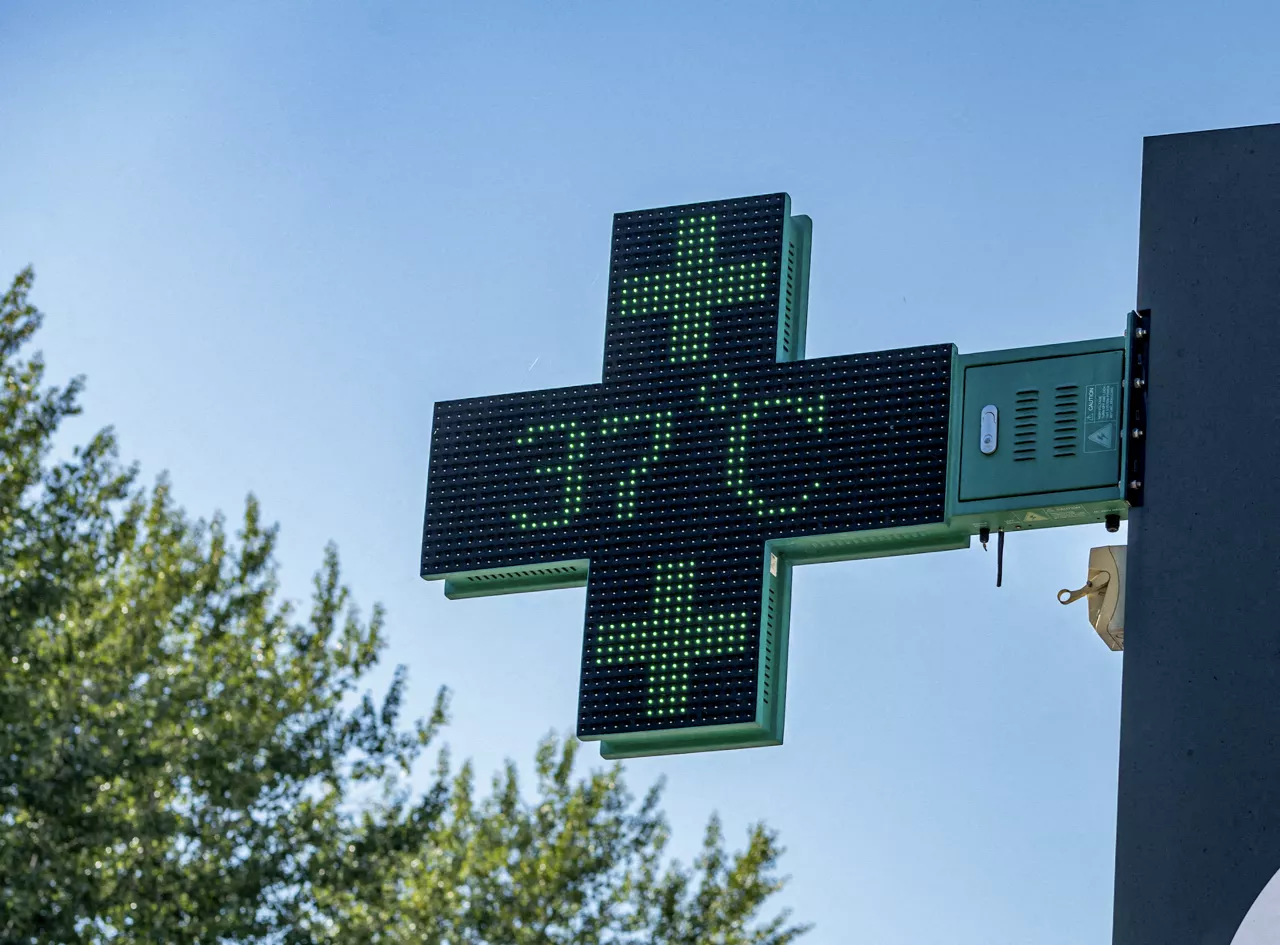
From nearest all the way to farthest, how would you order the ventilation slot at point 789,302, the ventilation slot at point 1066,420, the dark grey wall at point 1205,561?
the dark grey wall at point 1205,561 → the ventilation slot at point 1066,420 → the ventilation slot at point 789,302

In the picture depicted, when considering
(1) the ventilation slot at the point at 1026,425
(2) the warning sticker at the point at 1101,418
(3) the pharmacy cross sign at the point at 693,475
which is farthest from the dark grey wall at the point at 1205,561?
(3) the pharmacy cross sign at the point at 693,475

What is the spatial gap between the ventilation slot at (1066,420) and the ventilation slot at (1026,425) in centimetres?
11

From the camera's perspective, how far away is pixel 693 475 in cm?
1144

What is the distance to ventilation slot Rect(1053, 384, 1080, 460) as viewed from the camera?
10445 mm

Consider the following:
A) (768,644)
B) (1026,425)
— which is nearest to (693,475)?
(768,644)

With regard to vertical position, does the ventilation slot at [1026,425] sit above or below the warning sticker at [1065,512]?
above

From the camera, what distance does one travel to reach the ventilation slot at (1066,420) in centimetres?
1045

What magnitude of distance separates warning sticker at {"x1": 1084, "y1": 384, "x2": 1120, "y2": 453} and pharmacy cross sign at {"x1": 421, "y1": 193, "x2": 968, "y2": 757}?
83 cm

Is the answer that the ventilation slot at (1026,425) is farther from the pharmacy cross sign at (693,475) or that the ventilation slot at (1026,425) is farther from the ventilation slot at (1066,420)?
the pharmacy cross sign at (693,475)

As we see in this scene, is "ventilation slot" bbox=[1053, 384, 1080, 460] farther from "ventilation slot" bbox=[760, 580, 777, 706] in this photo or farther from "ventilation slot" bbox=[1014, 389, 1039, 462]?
"ventilation slot" bbox=[760, 580, 777, 706]

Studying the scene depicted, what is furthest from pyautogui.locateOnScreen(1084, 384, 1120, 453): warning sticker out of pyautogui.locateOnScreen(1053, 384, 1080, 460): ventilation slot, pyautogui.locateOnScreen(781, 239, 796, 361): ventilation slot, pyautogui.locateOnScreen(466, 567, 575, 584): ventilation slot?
pyautogui.locateOnScreen(466, 567, 575, 584): ventilation slot

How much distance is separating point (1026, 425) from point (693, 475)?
196 cm

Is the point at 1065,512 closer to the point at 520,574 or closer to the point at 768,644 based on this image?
the point at 768,644

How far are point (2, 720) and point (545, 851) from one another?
157 inches
